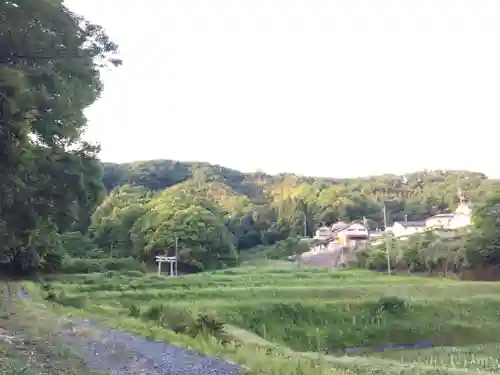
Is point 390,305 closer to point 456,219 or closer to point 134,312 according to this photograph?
point 134,312

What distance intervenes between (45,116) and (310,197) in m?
81.7

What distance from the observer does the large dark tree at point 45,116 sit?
1213 centimetres

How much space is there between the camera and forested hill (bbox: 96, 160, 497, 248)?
85125mm

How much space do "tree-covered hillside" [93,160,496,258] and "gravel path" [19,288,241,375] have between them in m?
55.0

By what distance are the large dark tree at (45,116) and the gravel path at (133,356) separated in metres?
3.71

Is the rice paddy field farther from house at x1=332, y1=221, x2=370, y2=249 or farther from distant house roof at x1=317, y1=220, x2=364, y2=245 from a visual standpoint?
distant house roof at x1=317, y1=220, x2=364, y2=245

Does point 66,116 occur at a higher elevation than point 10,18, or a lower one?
lower

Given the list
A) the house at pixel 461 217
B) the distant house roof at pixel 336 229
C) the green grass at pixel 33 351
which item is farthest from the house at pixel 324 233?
the green grass at pixel 33 351

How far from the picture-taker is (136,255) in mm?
60500

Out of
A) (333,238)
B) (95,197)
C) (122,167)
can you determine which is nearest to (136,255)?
(333,238)

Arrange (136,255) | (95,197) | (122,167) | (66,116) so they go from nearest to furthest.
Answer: (66,116)
(95,197)
(136,255)
(122,167)

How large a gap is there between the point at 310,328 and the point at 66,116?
1357 cm

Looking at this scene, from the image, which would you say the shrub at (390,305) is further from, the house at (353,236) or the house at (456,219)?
the house at (456,219)

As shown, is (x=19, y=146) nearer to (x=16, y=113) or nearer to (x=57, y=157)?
(x=16, y=113)
